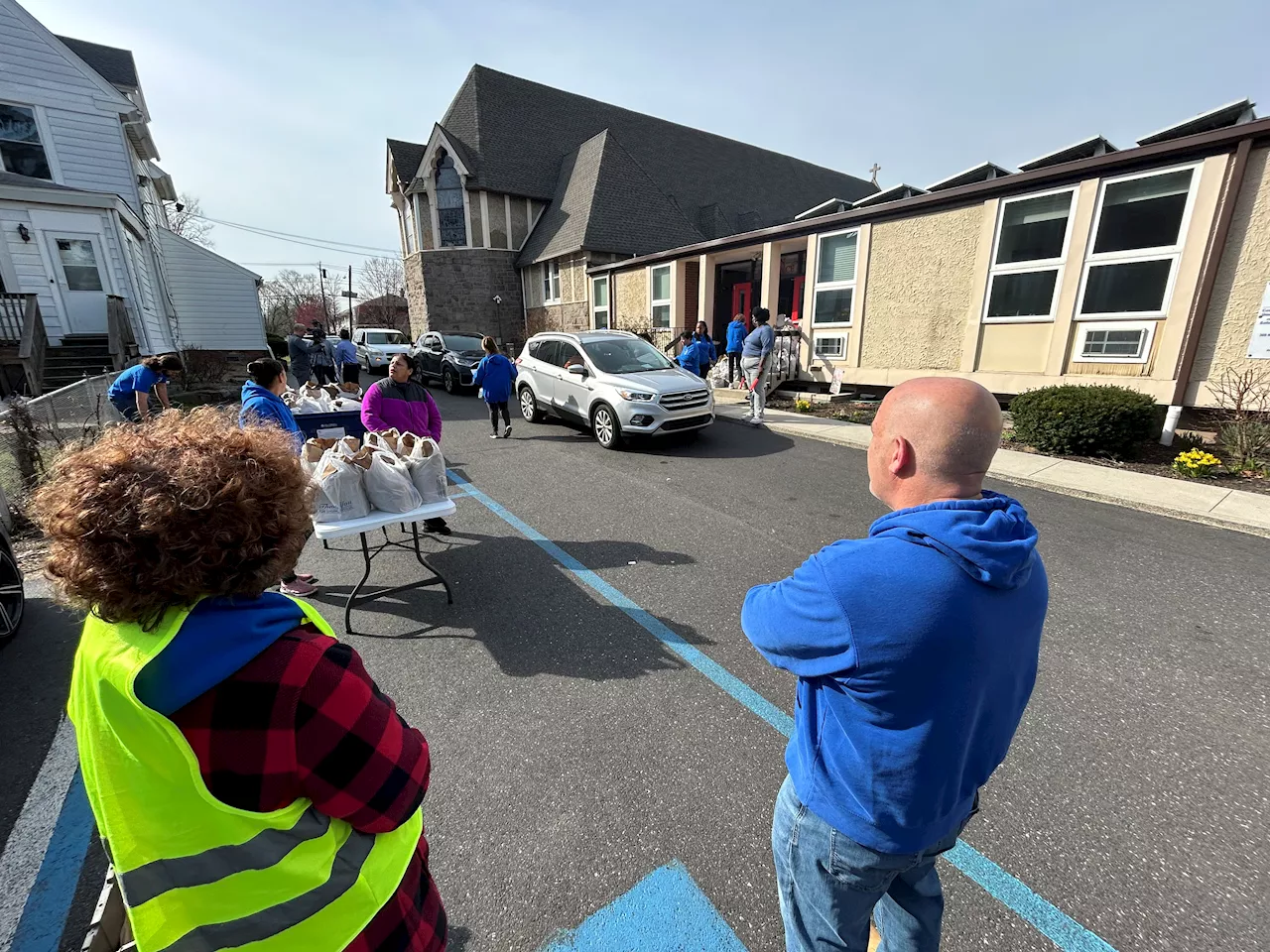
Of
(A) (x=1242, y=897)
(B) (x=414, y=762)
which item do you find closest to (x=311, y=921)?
(B) (x=414, y=762)

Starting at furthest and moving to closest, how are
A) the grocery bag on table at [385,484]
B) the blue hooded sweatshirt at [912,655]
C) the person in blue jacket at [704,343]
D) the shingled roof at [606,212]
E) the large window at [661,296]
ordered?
the shingled roof at [606,212], the large window at [661,296], the person in blue jacket at [704,343], the grocery bag on table at [385,484], the blue hooded sweatshirt at [912,655]

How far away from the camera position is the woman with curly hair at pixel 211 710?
34.4 inches

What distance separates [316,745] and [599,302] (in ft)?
66.5

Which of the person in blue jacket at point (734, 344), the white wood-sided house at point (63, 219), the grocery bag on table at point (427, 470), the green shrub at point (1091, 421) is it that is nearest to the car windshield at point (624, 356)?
the person in blue jacket at point (734, 344)

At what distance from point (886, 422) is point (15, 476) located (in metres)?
8.56

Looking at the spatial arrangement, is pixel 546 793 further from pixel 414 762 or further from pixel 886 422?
pixel 886 422

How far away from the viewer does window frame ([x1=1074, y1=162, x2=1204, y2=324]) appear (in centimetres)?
729

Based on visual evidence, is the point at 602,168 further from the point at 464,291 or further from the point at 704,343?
the point at 704,343

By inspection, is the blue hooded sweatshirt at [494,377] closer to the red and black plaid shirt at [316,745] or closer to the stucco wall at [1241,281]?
the red and black plaid shirt at [316,745]

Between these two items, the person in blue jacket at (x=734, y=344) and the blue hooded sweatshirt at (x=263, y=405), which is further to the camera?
the person in blue jacket at (x=734, y=344)

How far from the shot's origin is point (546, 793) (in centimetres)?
236

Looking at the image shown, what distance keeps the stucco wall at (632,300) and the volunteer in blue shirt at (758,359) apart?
761 cm

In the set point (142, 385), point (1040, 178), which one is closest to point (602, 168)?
point (1040, 178)

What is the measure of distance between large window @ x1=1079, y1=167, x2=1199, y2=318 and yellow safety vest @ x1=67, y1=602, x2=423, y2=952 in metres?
10.8
